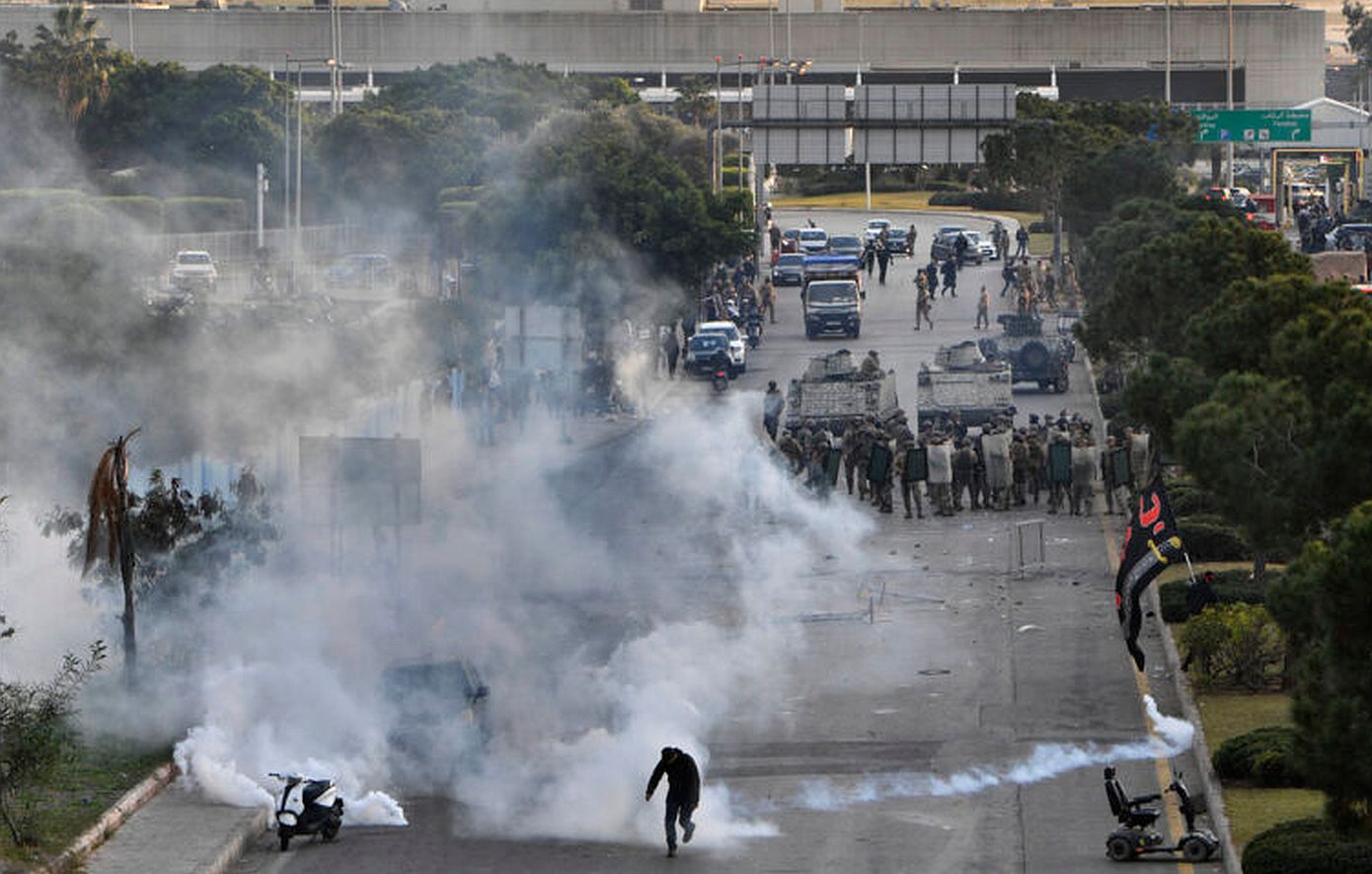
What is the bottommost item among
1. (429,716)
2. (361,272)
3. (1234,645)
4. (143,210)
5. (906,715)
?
(906,715)

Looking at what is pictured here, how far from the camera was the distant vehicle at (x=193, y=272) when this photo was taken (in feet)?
194

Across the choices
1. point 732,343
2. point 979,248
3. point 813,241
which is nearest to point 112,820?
point 732,343

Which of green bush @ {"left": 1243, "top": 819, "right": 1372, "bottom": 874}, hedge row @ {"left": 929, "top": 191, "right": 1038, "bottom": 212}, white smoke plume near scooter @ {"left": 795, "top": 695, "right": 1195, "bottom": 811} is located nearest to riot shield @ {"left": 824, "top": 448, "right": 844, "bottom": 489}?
white smoke plume near scooter @ {"left": 795, "top": 695, "right": 1195, "bottom": 811}

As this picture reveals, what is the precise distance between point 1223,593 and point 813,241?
57.6 m

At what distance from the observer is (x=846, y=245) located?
82.3m

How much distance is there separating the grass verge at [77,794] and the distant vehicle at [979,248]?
60441mm

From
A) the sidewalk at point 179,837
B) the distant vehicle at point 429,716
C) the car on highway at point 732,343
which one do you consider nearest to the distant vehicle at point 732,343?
the car on highway at point 732,343

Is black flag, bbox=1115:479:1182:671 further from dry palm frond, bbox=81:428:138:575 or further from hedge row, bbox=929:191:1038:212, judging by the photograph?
hedge row, bbox=929:191:1038:212

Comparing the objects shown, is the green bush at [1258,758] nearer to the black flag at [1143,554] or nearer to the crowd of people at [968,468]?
the black flag at [1143,554]

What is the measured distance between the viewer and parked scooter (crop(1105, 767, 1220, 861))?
785 inches

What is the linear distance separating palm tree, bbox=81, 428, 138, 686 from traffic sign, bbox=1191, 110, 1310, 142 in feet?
239

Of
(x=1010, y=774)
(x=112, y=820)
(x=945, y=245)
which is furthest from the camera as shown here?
(x=945, y=245)

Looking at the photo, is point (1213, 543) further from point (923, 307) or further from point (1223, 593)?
point (923, 307)

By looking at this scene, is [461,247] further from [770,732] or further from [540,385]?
[770,732]
